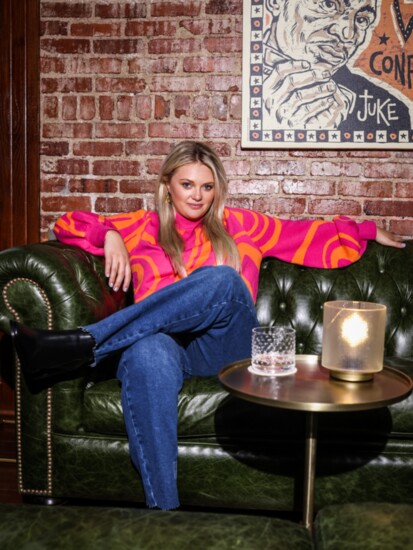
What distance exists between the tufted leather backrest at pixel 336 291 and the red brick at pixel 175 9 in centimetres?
118

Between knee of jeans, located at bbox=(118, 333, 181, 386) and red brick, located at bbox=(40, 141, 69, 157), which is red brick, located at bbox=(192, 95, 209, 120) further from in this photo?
knee of jeans, located at bbox=(118, 333, 181, 386)

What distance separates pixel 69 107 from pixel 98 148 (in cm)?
23

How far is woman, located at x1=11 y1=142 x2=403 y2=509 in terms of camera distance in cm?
174

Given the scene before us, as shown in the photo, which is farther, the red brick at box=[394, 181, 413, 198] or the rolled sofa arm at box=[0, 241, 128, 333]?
the red brick at box=[394, 181, 413, 198]

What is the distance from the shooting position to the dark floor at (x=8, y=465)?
6.74 ft

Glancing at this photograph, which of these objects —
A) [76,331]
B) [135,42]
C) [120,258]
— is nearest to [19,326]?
[76,331]

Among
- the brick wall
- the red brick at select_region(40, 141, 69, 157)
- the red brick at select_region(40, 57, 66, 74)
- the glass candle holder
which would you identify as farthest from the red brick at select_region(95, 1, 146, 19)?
the glass candle holder

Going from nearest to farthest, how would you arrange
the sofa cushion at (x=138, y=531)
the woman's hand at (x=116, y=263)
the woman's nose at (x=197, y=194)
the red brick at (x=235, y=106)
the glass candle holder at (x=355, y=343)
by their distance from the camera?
the sofa cushion at (x=138, y=531)
the glass candle holder at (x=355, y=343)
the woman's hand at (x=116, y=263)
the woman's nose at (x=197, y=194)
the red brick at (x=235, y=106)

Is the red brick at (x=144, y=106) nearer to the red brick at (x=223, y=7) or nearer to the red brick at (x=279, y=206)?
the red brick at (x=223, y=7)

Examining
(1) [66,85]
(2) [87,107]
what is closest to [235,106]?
(2) [87,107]

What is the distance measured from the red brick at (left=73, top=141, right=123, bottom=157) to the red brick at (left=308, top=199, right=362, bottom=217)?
0.90 meters

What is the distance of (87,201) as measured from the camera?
2811 mm

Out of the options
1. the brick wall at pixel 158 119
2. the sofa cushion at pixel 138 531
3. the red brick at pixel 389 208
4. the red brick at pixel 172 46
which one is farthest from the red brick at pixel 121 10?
the sofa cushion at pixel 138 531

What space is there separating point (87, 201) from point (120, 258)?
0.71 metres
